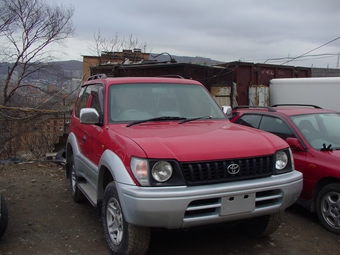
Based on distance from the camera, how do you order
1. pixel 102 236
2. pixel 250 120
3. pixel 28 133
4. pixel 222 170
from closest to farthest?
pixel 222 170 < pixel 102 236 < pixel 250 120 < pixel 28 133

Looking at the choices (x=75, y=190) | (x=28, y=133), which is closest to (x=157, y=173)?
(x=75, y=190)

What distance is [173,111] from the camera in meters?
4.34

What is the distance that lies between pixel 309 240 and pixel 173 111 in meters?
2.25

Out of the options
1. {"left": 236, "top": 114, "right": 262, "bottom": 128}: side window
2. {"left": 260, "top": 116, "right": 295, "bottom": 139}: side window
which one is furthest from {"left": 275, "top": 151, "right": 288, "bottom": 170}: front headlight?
{"left": 236, "top": 114, "right": 262, "bottom": 128}: side window

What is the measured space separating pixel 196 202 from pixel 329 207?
7.33 feet

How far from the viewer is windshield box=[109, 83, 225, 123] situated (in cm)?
416

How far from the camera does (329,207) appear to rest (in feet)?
14.2

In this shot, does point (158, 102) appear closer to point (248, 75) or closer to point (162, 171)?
point (162, 171)

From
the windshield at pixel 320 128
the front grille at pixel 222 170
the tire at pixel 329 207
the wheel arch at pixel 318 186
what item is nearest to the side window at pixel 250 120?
the windshield at pixel 320 128

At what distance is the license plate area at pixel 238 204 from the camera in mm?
3039

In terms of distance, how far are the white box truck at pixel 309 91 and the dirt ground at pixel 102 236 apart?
510 centimetres

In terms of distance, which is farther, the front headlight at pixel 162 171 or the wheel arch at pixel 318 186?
the wheel arch at pixel 318 186

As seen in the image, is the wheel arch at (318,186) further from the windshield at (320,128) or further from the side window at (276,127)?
the side window at (276,127)

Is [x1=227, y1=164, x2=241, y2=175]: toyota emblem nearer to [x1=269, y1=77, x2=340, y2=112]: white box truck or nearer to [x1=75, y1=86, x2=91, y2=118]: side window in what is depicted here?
[x1=75, y1=86, x2=91, y2=118]: side window
